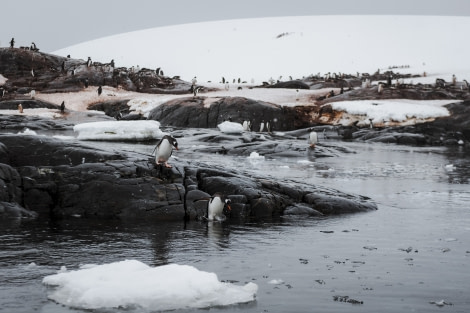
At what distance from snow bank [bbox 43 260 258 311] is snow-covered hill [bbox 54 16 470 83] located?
68.2 metres

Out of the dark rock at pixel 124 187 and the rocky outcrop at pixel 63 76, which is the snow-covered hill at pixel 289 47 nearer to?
the rocky outcrop at pixel 63 76

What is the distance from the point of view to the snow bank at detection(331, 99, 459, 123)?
3656 cm

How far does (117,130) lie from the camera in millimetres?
25484

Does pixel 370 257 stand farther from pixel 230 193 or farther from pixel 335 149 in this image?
pixel 335 149

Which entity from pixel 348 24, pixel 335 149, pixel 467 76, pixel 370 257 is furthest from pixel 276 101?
pixel 348 24

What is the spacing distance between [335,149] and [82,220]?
17226 mm

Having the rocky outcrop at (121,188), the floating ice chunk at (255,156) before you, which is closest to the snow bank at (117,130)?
the floating ice chunk at (255,156)

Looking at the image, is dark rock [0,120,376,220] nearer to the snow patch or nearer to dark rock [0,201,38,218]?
dark rock [0,201,38,218]

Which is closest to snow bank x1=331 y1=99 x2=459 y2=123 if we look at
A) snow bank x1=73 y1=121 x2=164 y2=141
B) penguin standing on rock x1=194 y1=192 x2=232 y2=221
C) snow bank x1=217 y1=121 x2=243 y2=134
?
snow bank x1=217 y1=121 x2=243 y2=134

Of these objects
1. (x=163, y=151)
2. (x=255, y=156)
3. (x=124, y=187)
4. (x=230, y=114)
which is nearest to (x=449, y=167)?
(x=255, y=156)

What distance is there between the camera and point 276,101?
42.6 metres

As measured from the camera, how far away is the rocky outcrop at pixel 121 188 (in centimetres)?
1087

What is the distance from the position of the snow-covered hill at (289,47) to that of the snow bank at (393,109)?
34.0m

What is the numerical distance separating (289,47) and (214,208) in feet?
291
